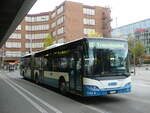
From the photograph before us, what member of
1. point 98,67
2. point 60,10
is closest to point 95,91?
point 98,67

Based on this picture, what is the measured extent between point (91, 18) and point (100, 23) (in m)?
4.10

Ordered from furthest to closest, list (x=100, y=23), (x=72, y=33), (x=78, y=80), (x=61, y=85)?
(x=100, y=23) → (x=72, y=33) → (x=61, y=85) → (x=78, y=80)

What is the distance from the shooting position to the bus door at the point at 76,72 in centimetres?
1104

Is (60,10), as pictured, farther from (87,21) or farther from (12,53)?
(12,53)

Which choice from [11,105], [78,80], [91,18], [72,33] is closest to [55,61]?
[78,80]

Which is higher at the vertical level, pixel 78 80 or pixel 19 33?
pixel 19 33

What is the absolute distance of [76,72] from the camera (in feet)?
37.5

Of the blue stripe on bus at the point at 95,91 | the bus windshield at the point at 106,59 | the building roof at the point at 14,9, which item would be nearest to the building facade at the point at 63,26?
the building roof at the point at 14,9

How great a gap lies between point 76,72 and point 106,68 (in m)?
1.56

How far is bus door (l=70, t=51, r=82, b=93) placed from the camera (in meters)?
11.0

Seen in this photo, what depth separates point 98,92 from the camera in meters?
10.4

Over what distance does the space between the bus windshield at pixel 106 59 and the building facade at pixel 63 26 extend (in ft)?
188

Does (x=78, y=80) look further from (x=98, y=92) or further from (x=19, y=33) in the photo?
(x=19, y=33)

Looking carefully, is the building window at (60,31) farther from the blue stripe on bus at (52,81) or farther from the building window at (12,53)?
the blue stripe on bus at (52,81)
